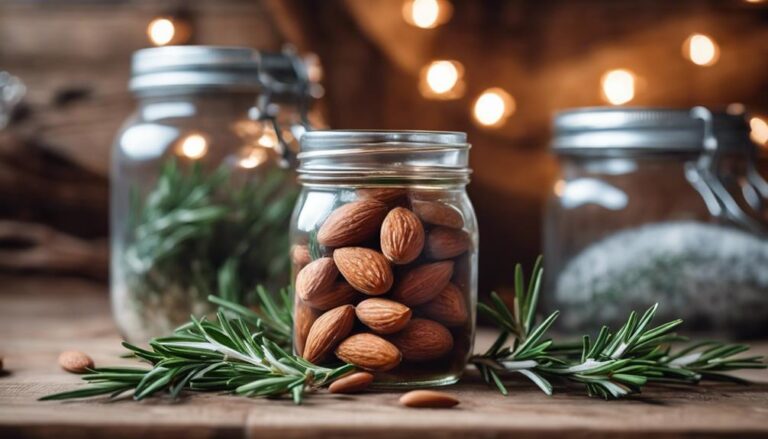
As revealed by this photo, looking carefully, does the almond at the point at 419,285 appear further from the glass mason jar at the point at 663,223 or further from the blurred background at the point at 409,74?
the blurred background at the point at 409,74

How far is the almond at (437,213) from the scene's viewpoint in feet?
2.22

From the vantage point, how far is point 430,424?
0.57 meters

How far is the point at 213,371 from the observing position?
2.25 ft

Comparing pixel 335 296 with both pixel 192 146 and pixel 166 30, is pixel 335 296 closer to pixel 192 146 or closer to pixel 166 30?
pixel 192 146

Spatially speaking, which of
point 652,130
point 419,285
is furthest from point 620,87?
point 419,285

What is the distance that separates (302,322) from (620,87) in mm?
687

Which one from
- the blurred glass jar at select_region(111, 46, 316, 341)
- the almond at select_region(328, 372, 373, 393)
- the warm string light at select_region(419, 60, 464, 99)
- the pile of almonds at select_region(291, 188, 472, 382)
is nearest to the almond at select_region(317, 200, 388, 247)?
the pile of almonds at select_region(291, 188, 472, 382)

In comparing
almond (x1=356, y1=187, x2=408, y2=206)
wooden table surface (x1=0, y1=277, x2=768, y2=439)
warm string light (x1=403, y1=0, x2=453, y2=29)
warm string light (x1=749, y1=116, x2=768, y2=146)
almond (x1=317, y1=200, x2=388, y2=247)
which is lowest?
wooden table surface (x1=0, y1=277, x2=768, y2=439)

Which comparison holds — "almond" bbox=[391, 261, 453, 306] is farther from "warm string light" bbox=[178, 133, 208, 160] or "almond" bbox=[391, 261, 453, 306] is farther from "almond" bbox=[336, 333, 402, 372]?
"warm string light" bbox=[178, 133, 208, 160]

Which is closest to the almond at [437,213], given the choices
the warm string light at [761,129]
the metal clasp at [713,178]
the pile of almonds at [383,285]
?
the pile of almonds at [383,285]

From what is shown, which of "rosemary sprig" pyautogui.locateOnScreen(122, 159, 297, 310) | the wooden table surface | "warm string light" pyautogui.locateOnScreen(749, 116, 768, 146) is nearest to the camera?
the wooden table surface

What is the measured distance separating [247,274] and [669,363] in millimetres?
448

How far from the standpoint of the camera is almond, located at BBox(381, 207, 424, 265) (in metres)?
0.65

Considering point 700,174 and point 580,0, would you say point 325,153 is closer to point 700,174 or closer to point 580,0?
point 700,174
